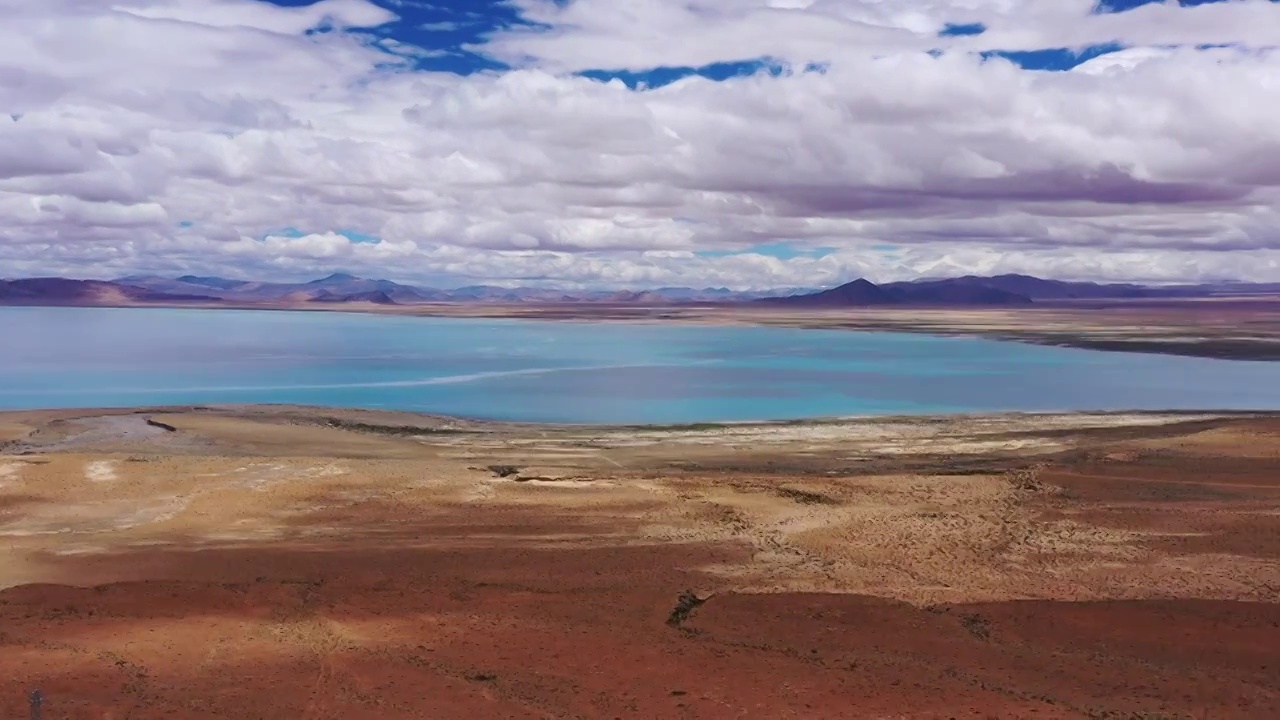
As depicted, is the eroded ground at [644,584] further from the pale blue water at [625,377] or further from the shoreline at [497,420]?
the pale blue water at [625,377]

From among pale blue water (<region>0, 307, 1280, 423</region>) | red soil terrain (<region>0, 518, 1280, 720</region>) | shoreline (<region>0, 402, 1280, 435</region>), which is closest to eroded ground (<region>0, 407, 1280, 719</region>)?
red soil terrain (<region>0, 518, 1280, 720</region>)

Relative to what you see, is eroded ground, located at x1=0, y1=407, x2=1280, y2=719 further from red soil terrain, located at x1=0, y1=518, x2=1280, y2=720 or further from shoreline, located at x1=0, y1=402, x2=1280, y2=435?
shoreline, located at x1=0, y1=402, x2=1280, y2=435

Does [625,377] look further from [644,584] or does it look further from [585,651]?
[585,651]

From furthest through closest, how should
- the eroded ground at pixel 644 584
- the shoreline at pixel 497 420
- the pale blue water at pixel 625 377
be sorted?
the pale blue water at pixel 625 377
the shoreline at pixel 497 420
the eroded ground at pixel 644 584

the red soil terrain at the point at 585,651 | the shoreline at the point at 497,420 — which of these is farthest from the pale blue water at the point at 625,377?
the red soil terrain at the point at 585,651

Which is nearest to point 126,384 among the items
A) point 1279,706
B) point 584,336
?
point 1279,706

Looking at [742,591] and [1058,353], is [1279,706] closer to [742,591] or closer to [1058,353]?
[742,591]
